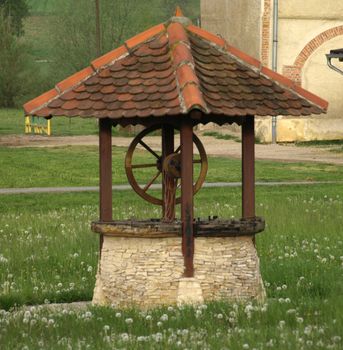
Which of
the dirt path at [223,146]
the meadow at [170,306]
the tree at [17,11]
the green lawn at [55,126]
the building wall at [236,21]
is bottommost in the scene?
the meadow at [170,306]

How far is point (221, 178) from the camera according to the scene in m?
28.2

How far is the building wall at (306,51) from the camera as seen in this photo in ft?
138

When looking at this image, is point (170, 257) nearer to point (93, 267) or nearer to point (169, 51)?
point (169, 51)

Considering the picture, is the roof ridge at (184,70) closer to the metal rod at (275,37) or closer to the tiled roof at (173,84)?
the tiled roof at (173,84)

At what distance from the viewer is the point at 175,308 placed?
33.2 ft

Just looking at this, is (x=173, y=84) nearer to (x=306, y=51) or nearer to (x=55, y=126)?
(x=306, y=51)

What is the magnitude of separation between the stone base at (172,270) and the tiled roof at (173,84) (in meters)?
1.18

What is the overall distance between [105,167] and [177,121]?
868mm

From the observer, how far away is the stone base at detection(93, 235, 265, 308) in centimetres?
Answer: 1044

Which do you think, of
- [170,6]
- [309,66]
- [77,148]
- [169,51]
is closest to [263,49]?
[309,66]

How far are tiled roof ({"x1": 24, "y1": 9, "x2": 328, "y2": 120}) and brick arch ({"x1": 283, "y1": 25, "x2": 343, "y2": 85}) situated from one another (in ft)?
101

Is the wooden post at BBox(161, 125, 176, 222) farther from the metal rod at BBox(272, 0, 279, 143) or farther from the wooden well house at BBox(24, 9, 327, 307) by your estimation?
the metal rod at BBox(272, 0, 279, 143)

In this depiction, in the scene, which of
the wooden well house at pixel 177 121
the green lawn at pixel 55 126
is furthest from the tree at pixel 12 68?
the wooden well house at pixel 177 121

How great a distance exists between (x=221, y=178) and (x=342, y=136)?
1582cm
